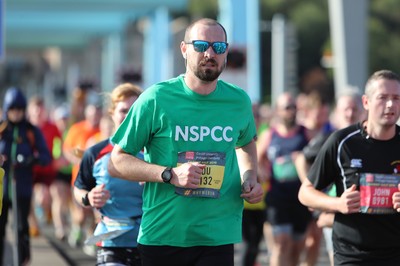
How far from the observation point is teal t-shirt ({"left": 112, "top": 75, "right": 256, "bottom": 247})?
20.5ft

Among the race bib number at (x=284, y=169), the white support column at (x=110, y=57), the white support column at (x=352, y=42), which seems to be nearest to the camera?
the race bib number at (x=284, y=169)

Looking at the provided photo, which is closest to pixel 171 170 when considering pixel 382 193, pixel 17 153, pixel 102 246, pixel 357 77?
pixel 382 193

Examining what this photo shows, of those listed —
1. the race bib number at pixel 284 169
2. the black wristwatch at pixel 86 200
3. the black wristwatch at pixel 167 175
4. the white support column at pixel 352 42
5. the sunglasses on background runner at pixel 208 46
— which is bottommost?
the black wristwatch at pixel 86 200

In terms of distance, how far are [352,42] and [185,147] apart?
12153 mm

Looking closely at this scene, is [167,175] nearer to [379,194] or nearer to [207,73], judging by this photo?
[207,73]

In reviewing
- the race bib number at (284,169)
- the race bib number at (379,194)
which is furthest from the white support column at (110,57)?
the race bib number at (379,194)

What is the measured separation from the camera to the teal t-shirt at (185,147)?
6254 millimetres

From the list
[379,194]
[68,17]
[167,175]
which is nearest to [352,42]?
[379,194]

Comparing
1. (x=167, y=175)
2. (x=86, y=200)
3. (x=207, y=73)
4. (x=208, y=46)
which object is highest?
(x=208, y=46)

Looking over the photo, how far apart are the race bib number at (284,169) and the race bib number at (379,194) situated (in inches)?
213

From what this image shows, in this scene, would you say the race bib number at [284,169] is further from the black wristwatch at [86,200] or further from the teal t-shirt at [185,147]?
the teal t-shirt at [185,147]

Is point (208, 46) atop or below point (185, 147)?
atop

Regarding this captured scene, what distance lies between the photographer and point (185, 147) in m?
6.25

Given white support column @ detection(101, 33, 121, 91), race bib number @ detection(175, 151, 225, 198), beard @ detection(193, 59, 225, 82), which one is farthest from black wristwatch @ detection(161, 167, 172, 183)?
white support column @ detection(101, 33, 121, 91)
